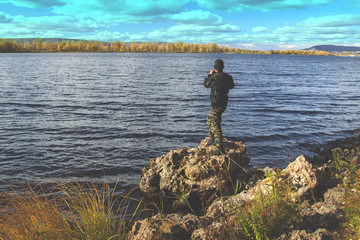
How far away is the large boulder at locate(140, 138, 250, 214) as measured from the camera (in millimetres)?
8953

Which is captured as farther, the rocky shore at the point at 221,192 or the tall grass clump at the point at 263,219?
the rocky shore at the point at 221,192

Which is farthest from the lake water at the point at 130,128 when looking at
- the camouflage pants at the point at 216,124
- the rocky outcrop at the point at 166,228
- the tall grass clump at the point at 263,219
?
the camouflage pants at the point at 216,124

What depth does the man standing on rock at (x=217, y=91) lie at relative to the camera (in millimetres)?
9258

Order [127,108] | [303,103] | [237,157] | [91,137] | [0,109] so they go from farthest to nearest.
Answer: [303,103], [127,108], [0,109], [91,137], [237,157]

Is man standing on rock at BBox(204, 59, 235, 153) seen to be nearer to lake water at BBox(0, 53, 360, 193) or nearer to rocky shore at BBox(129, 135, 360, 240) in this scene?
rocky shore at BBox(129, 135, 360, 240)

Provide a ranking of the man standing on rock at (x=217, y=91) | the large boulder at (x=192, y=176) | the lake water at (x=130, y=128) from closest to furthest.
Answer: the large boulder at (x=192, y=176) < the man standing on rock at (x=217, y=91) < the lake water at (x=130, y=128)

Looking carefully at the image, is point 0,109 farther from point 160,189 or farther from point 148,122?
point 160,189

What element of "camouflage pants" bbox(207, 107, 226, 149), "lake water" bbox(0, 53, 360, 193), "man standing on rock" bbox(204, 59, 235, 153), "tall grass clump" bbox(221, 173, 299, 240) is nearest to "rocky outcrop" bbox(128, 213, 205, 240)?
"tall grass clump" bbox(221, 173, 299, 240)

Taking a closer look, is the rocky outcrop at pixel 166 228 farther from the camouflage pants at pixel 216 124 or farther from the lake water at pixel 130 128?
the camouflage pants at pixel 216 124

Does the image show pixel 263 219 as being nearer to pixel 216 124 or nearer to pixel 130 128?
pixel 216 124

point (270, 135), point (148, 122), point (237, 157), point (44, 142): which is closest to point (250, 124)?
point (270, 135)

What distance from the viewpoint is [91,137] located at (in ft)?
55.5

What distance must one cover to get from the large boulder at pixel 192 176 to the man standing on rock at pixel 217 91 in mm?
605

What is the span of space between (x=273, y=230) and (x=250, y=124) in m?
16.7
